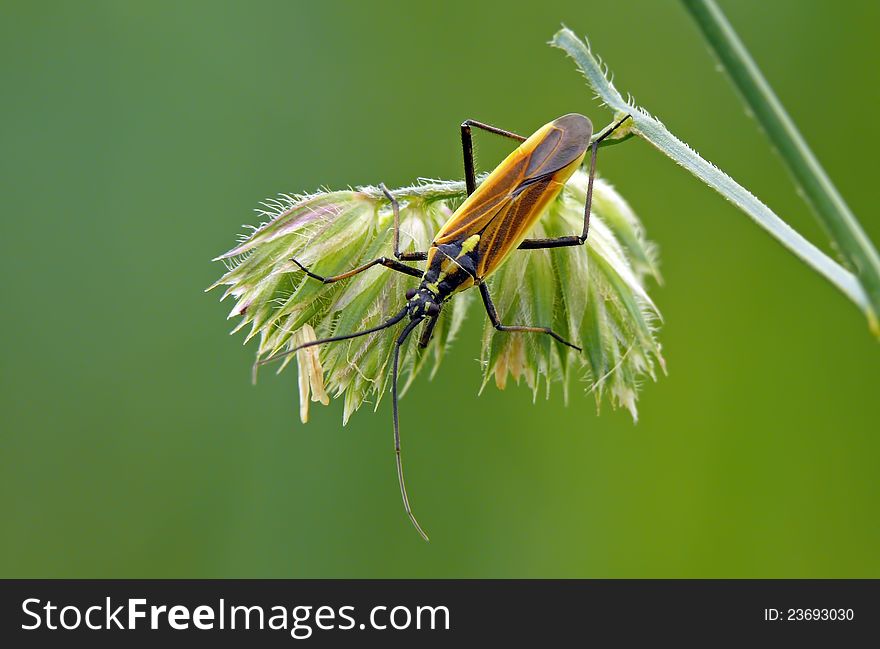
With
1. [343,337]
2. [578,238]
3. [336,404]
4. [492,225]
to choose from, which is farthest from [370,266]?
[336,404]

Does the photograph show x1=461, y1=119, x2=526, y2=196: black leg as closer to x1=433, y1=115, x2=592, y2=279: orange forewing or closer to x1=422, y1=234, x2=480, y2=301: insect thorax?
x1=433, y1=115, x2=592, y2=279: orange forewing

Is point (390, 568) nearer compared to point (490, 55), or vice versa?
point (390, 568)

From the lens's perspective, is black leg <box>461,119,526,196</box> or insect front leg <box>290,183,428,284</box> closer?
insect front leg <box>290,183,428,284</box>

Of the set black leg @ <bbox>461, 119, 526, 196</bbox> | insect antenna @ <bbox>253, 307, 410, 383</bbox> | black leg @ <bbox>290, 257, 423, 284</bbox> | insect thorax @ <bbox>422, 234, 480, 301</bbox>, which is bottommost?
insect antenna @ <bbox>253, 307, 410, 383</bbox>

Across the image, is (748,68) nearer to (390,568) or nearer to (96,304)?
(390,568)

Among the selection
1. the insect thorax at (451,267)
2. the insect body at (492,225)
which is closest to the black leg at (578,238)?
the insect body at (492,225)

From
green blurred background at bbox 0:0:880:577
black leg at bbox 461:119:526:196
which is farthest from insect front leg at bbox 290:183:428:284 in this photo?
green blurred background at bbox 0:0:880:577

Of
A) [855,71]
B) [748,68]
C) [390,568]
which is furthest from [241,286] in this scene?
[855,71]
